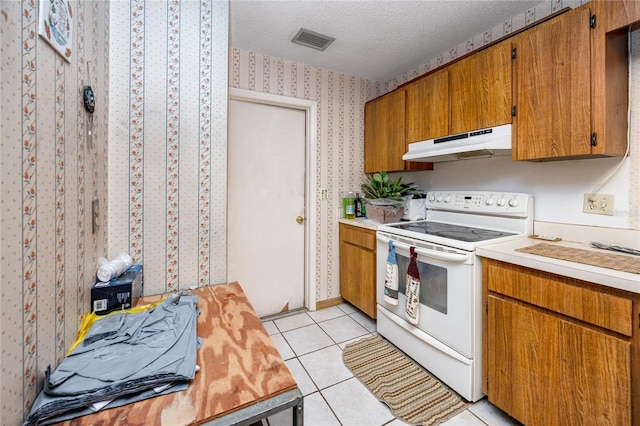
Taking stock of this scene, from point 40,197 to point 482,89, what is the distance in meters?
2.22

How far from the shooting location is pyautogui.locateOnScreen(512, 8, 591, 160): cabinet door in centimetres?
130

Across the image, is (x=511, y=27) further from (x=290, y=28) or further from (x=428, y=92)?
(x=290, y=28)

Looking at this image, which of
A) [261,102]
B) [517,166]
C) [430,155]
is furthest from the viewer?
[261,102]

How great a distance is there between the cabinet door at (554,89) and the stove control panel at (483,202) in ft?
1.11

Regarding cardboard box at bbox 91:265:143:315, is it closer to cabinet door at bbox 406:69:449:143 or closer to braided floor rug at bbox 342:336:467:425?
braided floor rug at bbox 342:336:467:425

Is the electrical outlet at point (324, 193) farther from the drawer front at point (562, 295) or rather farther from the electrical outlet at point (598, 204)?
the electrical outlet at point (598, 204)

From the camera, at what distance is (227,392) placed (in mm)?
739

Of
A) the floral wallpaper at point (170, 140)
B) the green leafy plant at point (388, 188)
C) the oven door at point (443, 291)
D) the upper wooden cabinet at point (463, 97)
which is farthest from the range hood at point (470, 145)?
the floral wallpaper at point (170, 140)

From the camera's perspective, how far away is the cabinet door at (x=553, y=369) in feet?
3.27

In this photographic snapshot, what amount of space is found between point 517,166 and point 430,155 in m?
0.57

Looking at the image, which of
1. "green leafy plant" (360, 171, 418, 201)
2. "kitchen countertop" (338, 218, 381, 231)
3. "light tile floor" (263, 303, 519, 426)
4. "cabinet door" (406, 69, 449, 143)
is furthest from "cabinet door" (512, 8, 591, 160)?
"light tile floor" (263, 303, 519, 426)

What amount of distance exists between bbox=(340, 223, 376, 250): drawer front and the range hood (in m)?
0.73

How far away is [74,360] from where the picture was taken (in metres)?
0.81

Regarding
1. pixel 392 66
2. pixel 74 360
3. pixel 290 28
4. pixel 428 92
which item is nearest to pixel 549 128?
pixel 428 92
